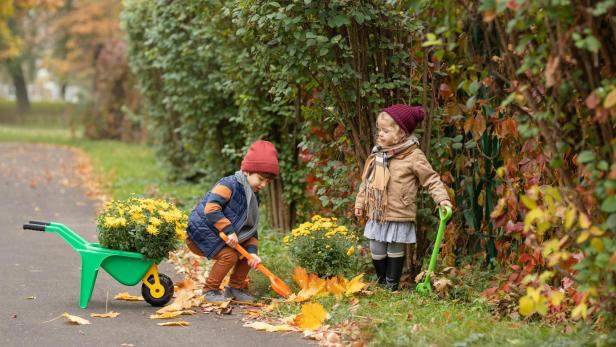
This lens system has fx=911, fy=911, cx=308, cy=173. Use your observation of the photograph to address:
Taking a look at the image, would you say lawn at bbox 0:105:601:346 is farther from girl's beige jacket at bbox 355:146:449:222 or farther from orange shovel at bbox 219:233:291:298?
girl's beige jacket at bbox 355:146:449:222

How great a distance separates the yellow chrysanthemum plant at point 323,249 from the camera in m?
6.40

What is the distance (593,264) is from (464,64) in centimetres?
176

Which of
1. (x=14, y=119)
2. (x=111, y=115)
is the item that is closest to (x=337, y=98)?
(x=111, y=115)

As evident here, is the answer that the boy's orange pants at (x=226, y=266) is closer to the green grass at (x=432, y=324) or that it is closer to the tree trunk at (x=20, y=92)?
the green grass at (x=432, y=324)

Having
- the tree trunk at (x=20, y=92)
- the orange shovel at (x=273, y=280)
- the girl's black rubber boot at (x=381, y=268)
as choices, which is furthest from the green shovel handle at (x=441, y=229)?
the tree trunk at (x=20, y=92)

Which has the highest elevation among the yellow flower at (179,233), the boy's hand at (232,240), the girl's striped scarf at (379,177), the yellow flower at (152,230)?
the girl's striped scarf at (379,177)

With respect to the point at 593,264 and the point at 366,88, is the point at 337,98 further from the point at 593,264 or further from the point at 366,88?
the point at 593,264

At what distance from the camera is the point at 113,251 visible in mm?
6000

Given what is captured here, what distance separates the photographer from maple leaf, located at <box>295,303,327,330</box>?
5.49m

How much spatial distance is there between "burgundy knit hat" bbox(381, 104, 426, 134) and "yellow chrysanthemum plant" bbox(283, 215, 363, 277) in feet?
3.13

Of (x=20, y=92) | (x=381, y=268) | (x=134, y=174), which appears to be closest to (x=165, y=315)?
(x=381, y=268)

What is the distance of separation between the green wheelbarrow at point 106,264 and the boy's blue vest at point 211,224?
1.17 ft

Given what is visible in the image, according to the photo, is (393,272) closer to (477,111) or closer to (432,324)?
(432,324)

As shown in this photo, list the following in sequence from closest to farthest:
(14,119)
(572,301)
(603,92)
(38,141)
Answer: (603,92)
(572,301)
(38,141)
(14,119)
